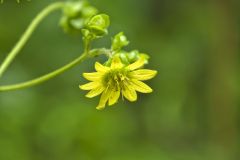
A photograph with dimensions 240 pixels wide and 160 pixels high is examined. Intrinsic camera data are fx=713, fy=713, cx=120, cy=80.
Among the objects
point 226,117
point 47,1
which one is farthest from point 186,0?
point 47,1

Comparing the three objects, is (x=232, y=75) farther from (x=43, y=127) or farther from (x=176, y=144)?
(x=43, y=127)

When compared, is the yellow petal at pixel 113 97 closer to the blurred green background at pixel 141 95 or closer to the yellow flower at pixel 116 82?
the yellow flower at pixel 116 82

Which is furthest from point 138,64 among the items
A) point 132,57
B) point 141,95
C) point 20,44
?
point 141,95

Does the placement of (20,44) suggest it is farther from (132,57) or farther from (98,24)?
(132,57)

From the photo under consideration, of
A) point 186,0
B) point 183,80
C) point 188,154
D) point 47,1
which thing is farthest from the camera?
point 186,0

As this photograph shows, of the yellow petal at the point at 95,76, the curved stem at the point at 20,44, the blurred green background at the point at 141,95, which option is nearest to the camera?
the curved stem at the point at 20,44

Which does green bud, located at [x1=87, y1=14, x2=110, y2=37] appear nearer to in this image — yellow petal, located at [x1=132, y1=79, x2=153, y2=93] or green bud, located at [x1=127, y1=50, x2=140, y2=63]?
green bud, located at [x1=127, y1=50, x2=140, y2=63]

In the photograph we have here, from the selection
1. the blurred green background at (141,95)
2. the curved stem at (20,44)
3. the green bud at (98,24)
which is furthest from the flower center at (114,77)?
the blurred green background at (141,95)
